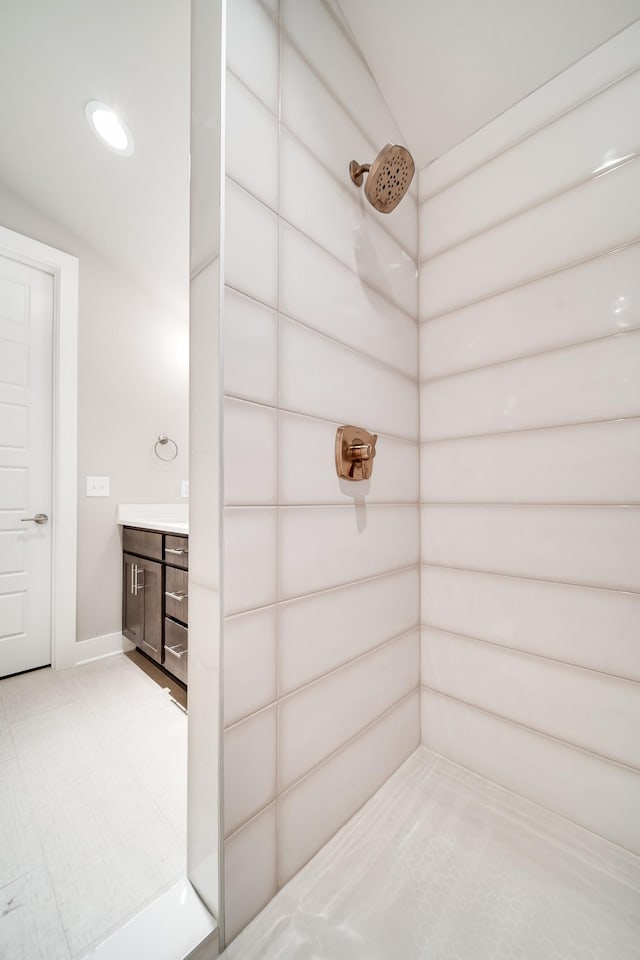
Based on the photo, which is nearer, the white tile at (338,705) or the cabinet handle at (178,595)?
the white tile at (338,705)

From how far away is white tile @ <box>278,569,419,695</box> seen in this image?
747 mm

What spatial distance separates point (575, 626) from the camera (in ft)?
Result: 2.92

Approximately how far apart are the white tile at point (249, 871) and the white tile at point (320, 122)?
1.41 metres

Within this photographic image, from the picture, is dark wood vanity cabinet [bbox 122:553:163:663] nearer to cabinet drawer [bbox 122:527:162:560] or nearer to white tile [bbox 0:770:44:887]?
cabinet drawer [bbox 122:527:162:560]

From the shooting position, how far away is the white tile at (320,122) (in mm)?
778

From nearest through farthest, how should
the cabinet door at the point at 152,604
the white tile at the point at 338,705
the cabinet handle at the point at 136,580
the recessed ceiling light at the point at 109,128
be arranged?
the white tile at the point at 338,705
the recessed ceiling light at the point at 109,128
the cabinet door at the point at 152,604
the cabinet handle at the point at 136,580

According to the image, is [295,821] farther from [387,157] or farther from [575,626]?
[387,157]

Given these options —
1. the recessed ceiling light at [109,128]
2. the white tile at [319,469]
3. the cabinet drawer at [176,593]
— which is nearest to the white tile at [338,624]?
the white tile at [319,469]

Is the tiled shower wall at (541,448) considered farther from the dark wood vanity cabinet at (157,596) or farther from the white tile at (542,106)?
the dark wood vanity cabinet at (157,596)

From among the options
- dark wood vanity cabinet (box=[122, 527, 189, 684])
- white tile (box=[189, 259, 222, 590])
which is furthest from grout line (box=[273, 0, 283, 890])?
dark wood vanity cabinet (box=[122, 527, 189, 684])

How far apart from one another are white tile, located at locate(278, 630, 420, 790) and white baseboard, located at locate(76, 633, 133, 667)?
1659 millimetres

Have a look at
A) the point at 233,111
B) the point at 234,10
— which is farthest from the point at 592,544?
the point at 234,10

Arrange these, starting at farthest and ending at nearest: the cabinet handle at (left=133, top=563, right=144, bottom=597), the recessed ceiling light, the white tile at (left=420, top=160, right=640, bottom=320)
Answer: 1. the cabinet handle at (left=133, top=563, right=144, bottom=597)
2. the recessed ceiling light
3. the white tile at (left=420, top=160, right=640, bottom=320)

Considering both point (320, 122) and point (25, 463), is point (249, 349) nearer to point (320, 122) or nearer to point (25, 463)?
point (320, 122)
